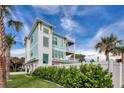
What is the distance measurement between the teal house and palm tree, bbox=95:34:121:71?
142 inches

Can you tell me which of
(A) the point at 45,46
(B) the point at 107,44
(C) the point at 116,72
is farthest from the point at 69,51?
(C) the point at 116,72

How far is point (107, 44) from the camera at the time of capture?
2634 cm

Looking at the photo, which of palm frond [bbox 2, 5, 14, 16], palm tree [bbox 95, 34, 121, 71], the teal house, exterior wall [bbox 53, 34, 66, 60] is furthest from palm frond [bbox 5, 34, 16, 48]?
palm tree [bbox 95, 34, 121, 71]

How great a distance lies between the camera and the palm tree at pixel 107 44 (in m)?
23.3

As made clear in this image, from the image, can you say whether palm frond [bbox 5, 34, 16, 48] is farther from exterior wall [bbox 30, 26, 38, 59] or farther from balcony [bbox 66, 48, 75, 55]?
balcony [bbox 66, 48, 75, 55]

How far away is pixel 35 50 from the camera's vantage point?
90.9ft

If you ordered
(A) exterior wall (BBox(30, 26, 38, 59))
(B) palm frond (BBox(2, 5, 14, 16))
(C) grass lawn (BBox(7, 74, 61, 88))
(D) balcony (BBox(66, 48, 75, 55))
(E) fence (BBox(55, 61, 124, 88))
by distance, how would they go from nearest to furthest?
(E) fence (BBox(55, 61, 124, 88))
(C) grass lawn (BBox(7, 74, 61, 88))
(B) palm frond (BBox(2, 5, 14, 16))
(A) exterior wall (BBox(30, 26, 38, 59))
(D) balcony (BBox(66, 48, 75, 55))

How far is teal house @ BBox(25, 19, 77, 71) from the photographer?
26000 millimetres

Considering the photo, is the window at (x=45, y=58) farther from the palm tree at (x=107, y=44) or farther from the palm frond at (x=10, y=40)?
the palm tree at (x=107, y=44)

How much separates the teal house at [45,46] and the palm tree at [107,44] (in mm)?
3609

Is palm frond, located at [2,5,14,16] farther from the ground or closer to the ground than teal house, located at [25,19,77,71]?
farther from the ground
